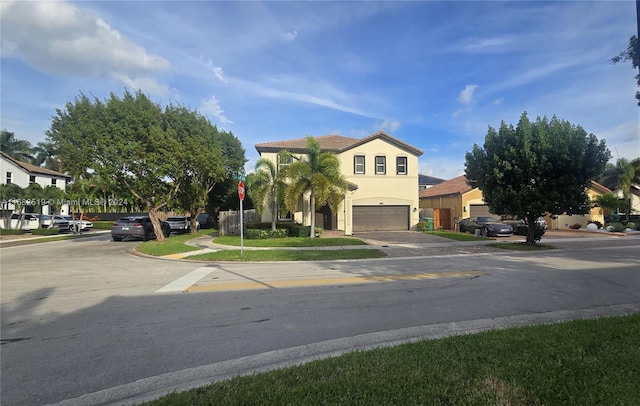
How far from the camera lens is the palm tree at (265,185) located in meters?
21.1

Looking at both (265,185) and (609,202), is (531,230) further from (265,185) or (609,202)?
(609,202)

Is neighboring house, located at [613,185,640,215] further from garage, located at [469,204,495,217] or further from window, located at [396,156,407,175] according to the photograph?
window, located at [396,156,407,175]

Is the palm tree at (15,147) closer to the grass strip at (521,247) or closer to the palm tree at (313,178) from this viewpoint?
the palm tree at (313,178)

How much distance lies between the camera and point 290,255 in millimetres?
14391

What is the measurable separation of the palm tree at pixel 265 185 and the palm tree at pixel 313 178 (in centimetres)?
114

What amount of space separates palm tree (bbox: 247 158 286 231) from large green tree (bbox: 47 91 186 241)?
4.48 m

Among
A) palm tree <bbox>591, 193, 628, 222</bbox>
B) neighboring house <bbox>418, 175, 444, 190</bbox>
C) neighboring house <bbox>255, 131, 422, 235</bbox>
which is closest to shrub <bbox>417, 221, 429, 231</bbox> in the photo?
neighboring house <bbox>255, 131, 422, 235</bbox>

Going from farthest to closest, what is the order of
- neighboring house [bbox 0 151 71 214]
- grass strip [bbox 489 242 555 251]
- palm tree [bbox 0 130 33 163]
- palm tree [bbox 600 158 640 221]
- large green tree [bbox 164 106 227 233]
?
1. palm tree [bbox 0 130 33 163]
2. neighboring house [bbox 0 151 71 214]
3. palm tree [bbox 600 158 640 221]
4. large green tree [bbox 164 106 227 233]
5. grass strip [bbox 489 242 555 251]

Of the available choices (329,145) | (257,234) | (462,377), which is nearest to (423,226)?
(329,145)

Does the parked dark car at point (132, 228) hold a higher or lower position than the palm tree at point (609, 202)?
lower

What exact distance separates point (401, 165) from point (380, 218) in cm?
464

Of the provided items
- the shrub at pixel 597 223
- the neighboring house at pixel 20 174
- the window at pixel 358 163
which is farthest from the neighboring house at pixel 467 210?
the neighboring house at pixel 20 174

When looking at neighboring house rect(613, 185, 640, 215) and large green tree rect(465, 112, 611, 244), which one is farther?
neighboring house rect(613, 185, 640, 215)

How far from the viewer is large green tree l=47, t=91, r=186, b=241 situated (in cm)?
1711
